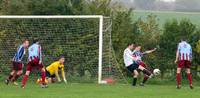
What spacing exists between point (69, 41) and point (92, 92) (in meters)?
6.27

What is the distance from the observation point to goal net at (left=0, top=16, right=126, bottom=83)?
88.9 ft

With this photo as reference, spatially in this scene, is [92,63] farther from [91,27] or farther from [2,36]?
[2,36]

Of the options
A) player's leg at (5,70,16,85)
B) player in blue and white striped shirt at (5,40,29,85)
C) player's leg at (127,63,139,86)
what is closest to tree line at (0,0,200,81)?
player's leg at (127,63,139,86)

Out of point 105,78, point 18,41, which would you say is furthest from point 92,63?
point 18,41

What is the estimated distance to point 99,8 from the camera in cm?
3008

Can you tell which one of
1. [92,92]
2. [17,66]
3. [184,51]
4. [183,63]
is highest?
[184,51]

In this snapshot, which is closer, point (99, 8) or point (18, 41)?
point (18, 41)

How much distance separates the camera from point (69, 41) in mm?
27562

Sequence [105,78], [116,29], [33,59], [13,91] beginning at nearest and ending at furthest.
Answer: [13,91] → [33,59] → [105,78] → [116,29]

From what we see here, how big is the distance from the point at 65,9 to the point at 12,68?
148 inches

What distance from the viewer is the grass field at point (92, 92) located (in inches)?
796

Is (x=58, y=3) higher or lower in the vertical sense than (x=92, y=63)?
higher

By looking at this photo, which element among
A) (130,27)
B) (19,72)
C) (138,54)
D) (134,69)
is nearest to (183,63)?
(134,69)

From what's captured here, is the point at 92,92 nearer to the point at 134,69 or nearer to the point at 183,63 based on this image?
the point at 183,63
